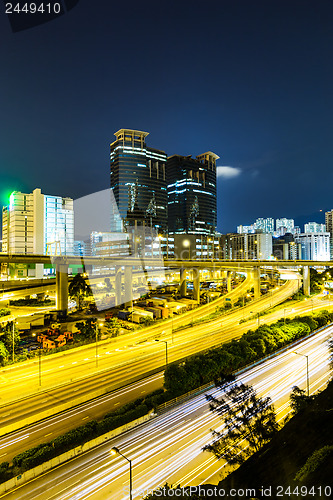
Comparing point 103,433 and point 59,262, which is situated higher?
point 59,262

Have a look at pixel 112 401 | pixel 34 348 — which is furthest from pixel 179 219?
pixel 112 401

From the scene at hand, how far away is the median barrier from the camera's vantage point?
1351 cm

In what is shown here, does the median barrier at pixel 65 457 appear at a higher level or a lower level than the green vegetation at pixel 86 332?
lower

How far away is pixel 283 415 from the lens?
19078 millimetres

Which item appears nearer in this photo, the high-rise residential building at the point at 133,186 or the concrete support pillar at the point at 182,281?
the concrete support pillar at the point at 182,281

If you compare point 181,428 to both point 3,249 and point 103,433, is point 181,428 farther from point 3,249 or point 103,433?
→ point 3,249

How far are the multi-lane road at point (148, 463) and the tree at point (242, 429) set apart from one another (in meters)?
0.60

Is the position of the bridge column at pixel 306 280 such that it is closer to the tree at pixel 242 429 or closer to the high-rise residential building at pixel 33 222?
the tree at pixel 242 429

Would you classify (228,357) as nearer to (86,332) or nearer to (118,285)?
(86,332)

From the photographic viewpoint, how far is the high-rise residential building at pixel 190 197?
167750 mm

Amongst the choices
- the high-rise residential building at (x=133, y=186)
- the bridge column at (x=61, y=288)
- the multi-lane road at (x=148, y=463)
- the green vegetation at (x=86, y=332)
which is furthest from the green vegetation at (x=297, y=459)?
the high-rise residential building at (x=133, y=186)

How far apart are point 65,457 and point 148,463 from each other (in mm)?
4455

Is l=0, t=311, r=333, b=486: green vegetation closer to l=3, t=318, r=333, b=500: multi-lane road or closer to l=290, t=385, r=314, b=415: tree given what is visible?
l=3, t=318, r=333, b=500: multi-lane road

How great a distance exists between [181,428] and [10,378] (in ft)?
52.9
